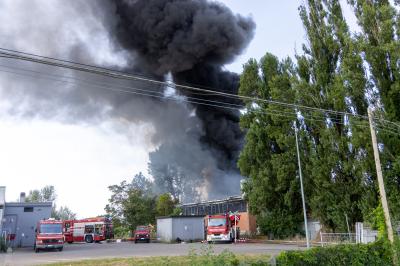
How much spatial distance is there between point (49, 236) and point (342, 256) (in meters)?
18.9

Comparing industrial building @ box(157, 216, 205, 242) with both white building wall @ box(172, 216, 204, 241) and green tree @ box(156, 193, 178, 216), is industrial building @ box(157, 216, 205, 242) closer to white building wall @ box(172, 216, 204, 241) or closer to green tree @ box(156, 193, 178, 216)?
white building wall @ box(172, 216, 204, 241)

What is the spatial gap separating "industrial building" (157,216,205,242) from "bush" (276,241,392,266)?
79.4 feet

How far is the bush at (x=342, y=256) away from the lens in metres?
8.13

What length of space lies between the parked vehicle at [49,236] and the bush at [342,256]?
1853 centimetres

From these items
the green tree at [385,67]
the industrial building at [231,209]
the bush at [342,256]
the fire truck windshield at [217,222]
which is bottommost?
the bush at [342,256]

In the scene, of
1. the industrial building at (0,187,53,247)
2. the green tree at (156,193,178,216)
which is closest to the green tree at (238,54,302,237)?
the industrial building at (0,187,53,247)

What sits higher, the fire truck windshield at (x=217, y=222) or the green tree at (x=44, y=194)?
the green tree at (x=44, y=194)

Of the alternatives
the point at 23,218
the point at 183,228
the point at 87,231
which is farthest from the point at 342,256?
the point at 87,231

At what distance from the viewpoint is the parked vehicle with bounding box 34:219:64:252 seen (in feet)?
75.7

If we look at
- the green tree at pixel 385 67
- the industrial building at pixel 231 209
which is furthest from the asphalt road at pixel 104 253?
the industrial building at pixel 231 209

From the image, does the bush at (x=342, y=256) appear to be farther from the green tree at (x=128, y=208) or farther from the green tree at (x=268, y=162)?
the green tree at (x=128, y=208)

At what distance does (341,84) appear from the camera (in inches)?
760

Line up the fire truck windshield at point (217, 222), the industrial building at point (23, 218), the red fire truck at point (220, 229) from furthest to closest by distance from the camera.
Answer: the industrial building at point (23, 218) → the fire truck windshield at point (217, 222) → the red fire truck at point (220, 229)

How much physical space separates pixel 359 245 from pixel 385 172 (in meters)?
8.69
